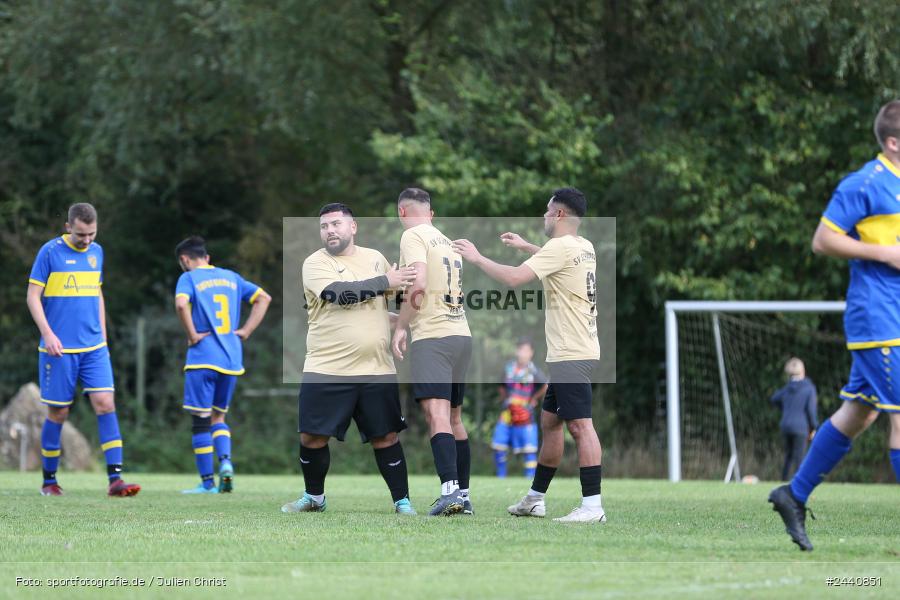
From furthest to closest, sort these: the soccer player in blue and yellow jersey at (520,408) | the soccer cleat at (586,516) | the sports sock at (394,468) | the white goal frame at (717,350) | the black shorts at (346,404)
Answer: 1. the soccer player in blue and yellow jersey at (520,408)
2. the white goal frame at (717,350)
3. the sports sock at (394,468)
4. the black shorts at (346,404)
5. the soccer cleat at (586,516)

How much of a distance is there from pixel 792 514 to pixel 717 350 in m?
13.5

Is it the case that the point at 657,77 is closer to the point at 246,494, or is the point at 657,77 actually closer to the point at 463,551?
the point at 246,494

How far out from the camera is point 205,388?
37.0 feet

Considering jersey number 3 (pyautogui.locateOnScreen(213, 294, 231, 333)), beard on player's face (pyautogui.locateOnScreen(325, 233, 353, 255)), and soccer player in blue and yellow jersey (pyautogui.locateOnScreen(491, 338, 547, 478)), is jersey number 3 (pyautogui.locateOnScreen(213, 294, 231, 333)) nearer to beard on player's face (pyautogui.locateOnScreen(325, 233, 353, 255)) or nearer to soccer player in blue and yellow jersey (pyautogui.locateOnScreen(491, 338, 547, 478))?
beard on player's face (pyautogui.locateOnScreen(325, 233, 353, 255))

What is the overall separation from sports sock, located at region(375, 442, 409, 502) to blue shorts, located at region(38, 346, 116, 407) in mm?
3078

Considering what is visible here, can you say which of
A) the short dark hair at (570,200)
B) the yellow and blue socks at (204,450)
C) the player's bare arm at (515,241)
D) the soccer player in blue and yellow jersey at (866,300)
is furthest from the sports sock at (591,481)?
the yellow and blue socks at (204,450)

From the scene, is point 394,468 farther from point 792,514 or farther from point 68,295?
point 68,295

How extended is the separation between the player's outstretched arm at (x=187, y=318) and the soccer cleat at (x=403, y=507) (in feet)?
10.5

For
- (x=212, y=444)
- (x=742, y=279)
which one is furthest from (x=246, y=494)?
(x=742, y=279)

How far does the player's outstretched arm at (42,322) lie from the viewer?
10.2 m

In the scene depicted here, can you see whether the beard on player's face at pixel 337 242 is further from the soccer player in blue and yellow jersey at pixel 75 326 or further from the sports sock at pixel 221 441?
the sports sock at pixel 221 441

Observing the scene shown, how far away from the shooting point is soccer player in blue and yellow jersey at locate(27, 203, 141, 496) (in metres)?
10.5

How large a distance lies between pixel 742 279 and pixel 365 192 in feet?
25.1

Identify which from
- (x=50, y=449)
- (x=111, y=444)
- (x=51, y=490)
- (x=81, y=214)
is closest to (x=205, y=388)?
(x=111, y=444)
